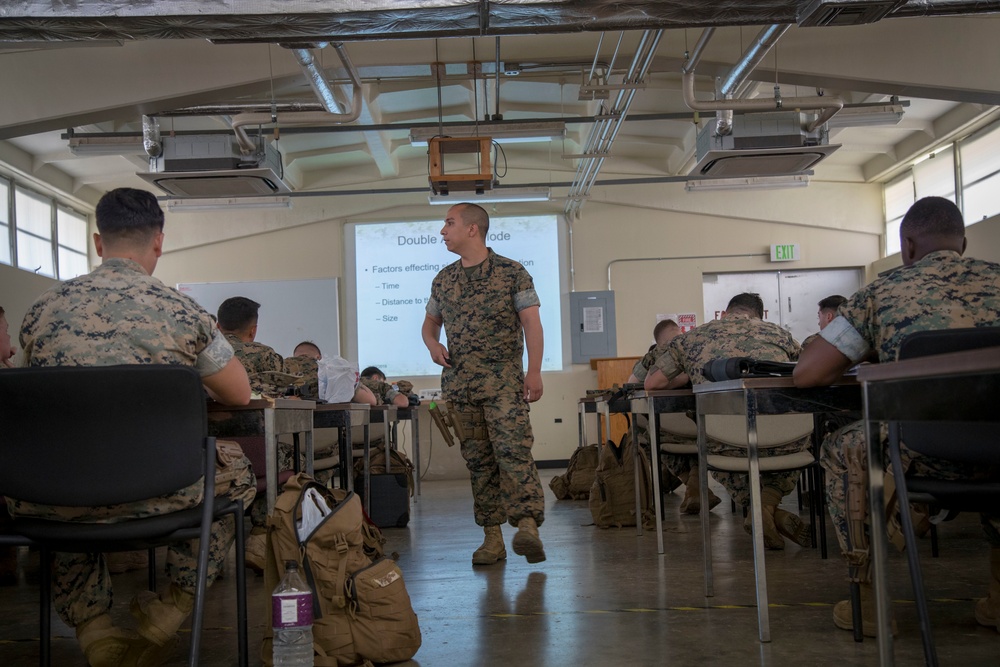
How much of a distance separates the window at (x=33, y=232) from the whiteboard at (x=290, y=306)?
2037mm

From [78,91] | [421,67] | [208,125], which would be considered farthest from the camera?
[208,125]

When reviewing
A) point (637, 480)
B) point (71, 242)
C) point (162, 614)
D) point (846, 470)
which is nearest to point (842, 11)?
point (846, 470)

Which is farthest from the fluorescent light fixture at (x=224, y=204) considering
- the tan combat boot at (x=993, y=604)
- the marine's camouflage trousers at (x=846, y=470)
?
the tan combat boot at (x=993, y=604)

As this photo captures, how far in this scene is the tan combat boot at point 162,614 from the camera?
2.38 metres

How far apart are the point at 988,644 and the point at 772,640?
1.76 ft

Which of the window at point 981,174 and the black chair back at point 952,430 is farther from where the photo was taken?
the window at point 981,174

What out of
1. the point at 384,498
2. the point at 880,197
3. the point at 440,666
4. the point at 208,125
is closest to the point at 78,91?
the point at 208,125

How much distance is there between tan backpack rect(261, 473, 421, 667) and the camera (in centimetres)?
241

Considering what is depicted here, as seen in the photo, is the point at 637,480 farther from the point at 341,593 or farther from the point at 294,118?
the point at 294,118

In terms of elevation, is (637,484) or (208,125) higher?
(208,125)

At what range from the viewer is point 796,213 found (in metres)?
12.9

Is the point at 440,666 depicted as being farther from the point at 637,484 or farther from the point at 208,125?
the point at 208,125

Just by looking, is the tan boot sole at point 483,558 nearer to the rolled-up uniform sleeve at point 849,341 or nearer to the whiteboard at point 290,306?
the rolled-up uniform sleeve at point 849,341

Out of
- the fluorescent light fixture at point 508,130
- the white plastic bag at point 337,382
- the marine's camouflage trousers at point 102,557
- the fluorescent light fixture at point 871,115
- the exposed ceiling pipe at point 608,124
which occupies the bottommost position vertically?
the marine's camouflage trousers at point 102,557
